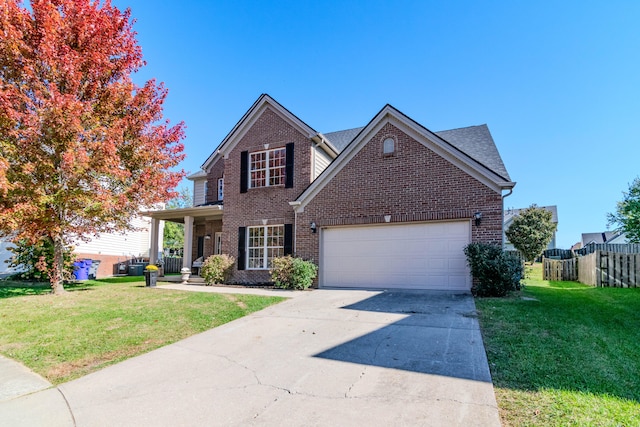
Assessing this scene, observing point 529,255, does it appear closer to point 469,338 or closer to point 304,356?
point 469,338

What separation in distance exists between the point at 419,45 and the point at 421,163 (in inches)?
194

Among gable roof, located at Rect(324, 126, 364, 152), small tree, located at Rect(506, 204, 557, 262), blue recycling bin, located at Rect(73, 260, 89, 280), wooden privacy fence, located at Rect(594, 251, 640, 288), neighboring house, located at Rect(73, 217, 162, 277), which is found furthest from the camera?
small tree, located at Rect(506, 204, 557, 262)

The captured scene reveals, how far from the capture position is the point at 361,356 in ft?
16.8

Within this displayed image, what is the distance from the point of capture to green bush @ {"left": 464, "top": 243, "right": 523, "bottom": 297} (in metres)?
9.42

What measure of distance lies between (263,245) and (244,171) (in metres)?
3.31

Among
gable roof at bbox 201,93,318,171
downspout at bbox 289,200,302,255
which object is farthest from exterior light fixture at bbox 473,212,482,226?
gable roof at bbox 201,93,318,171

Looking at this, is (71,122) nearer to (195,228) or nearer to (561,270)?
(195,228)

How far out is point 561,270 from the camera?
17.6 m

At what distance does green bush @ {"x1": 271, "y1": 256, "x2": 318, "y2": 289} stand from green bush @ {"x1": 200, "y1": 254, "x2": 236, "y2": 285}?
8.56 ft

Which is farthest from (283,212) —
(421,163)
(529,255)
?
(529,255)

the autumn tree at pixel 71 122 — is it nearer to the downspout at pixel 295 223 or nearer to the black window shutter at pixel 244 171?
the black window shutter at pixel 244 171

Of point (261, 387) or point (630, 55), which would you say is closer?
point (261, 387)

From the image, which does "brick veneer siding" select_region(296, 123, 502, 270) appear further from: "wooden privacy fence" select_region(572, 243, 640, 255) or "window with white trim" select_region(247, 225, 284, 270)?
"wooden privacy fence" select_region(572, 243, 640, 255)

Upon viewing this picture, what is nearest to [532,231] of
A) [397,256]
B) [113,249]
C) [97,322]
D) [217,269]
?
Answer: [397,256]
